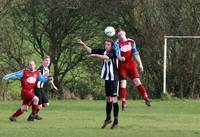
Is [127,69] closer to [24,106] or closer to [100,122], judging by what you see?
[100,122]

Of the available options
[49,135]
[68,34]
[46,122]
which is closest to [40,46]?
[68,34]

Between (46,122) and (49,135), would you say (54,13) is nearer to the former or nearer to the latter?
(46,122)

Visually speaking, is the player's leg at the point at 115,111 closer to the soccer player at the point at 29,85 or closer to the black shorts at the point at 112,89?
the black shorts at the point at 112,89

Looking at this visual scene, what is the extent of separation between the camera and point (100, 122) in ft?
58.1

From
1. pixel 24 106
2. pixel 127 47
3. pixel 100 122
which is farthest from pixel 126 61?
pixel 24 106

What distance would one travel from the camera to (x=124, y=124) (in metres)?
17.1

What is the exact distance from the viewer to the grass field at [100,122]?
1492cm

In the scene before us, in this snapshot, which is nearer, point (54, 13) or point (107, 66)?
point (107, 66)

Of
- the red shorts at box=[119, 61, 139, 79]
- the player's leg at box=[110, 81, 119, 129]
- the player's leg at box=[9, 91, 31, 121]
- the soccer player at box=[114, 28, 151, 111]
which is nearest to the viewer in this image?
the player's leg at box=[110, 81, 119, 129]

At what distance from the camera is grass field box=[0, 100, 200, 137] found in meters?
14.9

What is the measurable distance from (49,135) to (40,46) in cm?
1588

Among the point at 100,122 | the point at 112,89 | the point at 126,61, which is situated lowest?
the point at 100,122

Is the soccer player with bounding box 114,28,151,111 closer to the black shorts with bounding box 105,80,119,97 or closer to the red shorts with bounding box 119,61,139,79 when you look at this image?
the red shorts with bounding box 119,61,139,79

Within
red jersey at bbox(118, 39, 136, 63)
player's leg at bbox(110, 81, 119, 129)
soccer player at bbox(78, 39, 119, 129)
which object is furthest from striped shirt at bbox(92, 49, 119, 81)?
red jersey at bbox(118, 39, 136, 63)
